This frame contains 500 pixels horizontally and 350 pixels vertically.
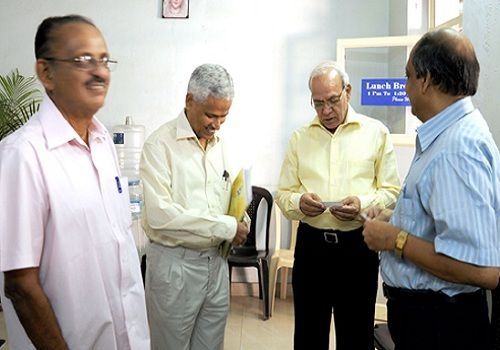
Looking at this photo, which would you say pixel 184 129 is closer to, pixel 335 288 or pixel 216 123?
pixel 216 123

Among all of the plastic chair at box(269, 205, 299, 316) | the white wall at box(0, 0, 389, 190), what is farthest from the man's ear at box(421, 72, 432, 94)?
the white wall at box(0, 0, 389, 190)

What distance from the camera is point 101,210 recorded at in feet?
3.62

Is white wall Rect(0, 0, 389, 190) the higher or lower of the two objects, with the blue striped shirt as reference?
higher

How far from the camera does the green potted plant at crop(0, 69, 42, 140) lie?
145 inches

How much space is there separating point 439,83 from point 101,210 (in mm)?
980

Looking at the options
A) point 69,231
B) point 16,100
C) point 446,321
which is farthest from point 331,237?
point 16,100

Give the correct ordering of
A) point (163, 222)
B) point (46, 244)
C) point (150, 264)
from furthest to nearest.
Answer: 1. point (150, 264)
2. point (163, 222)
3. point (46, 244)

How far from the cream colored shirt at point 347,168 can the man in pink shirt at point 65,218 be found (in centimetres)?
96

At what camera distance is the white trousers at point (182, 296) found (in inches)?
65.1

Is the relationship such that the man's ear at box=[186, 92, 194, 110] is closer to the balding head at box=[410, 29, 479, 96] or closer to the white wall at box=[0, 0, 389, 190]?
the balding head at box=[410, 29, 479, 96]

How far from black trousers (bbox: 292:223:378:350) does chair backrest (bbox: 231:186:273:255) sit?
1.69 m

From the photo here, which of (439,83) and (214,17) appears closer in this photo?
(439,83)

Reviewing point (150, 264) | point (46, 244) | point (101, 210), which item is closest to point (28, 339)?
point (46, 244)

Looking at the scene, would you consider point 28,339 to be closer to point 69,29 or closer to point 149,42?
point 69,29
